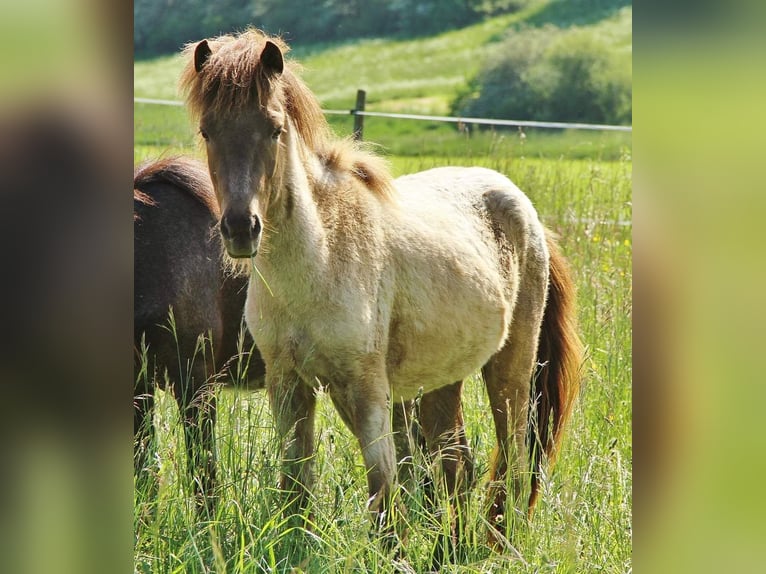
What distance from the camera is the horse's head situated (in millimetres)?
2201

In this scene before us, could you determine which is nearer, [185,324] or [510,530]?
[510,530]

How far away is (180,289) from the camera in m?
3.14

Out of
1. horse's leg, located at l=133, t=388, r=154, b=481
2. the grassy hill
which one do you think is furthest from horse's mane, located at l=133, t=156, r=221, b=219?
the grassy hill

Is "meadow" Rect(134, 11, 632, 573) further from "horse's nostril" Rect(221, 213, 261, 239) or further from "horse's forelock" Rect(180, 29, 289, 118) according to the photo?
"horse's nostril" Rect(221, 213, 261, 239)

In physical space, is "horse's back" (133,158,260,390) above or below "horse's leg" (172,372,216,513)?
above

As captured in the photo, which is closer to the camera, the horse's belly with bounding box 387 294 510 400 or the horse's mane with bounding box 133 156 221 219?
the horse's belly with bounding box 387 294 510 400

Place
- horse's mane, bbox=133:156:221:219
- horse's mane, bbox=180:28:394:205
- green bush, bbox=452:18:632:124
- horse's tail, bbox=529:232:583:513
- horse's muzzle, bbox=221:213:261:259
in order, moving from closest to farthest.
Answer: horse's muzzle, bbox=221:213:261:259
horse's mane, bbox=180:28:394:205
horse's mane, bbox=133:156:221:219
horse's tail, bbox=529:232:583:513
green bush, bbox=452:18:632:124

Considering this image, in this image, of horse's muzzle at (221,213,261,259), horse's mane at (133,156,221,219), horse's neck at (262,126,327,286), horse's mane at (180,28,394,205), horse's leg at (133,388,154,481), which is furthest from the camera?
horse's mane at (133,156,221,219)

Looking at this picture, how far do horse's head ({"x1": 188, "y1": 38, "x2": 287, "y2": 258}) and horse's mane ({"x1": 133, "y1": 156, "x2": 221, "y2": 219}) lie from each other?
927 millimetres
